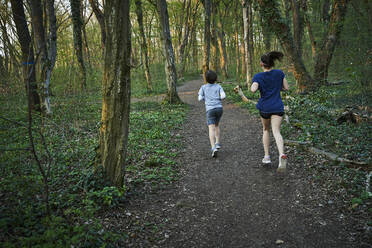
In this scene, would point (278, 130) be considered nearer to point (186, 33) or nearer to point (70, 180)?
point (70, 180)

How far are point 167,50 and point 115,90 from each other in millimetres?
9357

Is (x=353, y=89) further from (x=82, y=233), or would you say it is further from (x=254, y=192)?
(x=82, y=233)

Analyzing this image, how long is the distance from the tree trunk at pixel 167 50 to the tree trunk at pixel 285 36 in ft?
15.0

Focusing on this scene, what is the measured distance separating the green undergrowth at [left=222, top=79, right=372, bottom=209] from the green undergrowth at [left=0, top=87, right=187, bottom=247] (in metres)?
3.24

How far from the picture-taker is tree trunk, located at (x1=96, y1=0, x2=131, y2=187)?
3.70 m

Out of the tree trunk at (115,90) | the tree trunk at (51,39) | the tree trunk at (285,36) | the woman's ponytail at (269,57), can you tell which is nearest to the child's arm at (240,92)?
the woman's ponytail at (269,57)

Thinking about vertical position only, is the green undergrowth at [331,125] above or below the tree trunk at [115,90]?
below

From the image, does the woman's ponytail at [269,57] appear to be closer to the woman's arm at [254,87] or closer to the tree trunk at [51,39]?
the woman's arm at [254,87]

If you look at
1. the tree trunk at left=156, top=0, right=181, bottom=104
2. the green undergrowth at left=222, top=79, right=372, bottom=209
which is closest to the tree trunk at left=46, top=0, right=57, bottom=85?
the tree trunk at left=156, top=0, right=181, bottom=104

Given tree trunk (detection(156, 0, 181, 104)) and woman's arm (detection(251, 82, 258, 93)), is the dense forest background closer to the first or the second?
tree trunk (detection(156, 0, 181, 104))

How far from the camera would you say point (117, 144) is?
398 cm

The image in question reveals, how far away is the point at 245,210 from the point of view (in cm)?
385

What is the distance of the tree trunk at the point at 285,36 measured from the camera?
1072 centimetres

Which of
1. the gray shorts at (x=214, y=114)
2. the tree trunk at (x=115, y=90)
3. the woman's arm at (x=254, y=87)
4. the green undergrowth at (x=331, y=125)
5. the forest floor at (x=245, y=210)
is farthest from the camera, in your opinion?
the gray shorts at (x=214, y=114)
